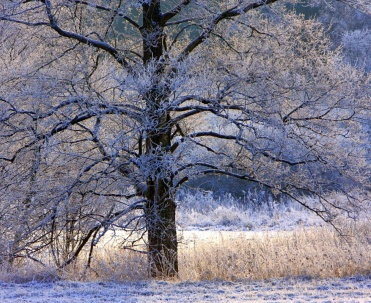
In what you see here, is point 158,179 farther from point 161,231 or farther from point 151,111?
point 151,111

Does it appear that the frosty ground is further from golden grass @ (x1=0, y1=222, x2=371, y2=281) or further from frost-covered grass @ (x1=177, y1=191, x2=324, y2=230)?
frost-covered grass @ (x1=177, y1=191, x2=324, y2=230)

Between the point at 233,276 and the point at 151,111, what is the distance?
2572 millimetres

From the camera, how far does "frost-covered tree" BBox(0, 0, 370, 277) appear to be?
8516mm

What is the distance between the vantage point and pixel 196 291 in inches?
293

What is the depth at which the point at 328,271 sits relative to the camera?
8.73m

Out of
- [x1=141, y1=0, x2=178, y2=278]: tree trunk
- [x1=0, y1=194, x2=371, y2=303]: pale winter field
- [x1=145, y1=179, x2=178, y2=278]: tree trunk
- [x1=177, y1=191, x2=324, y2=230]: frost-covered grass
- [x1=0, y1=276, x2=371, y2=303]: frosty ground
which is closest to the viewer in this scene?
[x1=0, y1=276, x2=371, y2=303]: frosty ground

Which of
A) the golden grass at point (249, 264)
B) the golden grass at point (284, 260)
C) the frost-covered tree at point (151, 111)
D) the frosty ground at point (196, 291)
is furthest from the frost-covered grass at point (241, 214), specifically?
the frosty ground at point (196, 291)

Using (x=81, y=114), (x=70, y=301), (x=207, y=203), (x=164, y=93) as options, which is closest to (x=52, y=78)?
(x=81, y=114)

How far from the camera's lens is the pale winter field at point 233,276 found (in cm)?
682

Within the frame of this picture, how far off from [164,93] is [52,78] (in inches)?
61.5

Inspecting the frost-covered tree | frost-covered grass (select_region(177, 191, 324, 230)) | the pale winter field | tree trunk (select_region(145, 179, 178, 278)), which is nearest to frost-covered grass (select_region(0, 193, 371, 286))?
the pale winter field

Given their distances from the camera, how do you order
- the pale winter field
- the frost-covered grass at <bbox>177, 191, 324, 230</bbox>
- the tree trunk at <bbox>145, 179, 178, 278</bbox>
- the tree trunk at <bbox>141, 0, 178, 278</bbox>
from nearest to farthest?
1. the pale winter field
2. the tree trunk at <bbox>141, 0, 178, 278</bbox>
3. the tree trunk at <bbox>145, 179, 178, 278</bbox>
4. the frost-covered grass at <bbox>177, 191, 324, 230</bbox>

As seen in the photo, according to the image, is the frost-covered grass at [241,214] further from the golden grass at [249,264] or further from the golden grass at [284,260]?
the golden grass at [249,264]

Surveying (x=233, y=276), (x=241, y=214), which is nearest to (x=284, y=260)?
(x=233, y=276)
